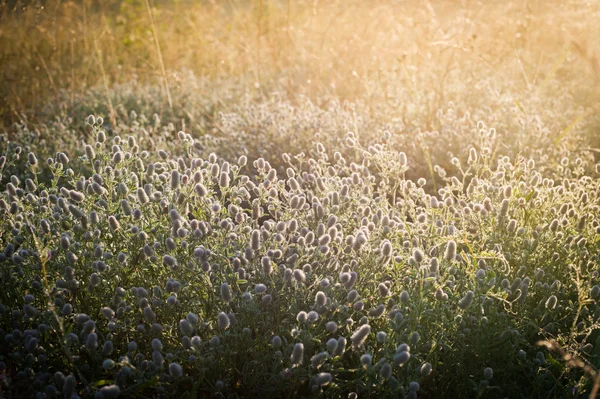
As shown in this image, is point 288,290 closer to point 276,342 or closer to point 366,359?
point 276,342

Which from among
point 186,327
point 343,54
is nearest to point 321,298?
point 186,327

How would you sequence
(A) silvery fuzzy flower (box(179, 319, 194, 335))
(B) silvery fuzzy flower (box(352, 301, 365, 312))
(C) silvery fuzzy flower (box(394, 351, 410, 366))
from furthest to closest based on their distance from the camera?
(B) silvery fuzzy flower (box(352, 301, 365, 312)) < (A) silvery fuzzy flower (box(179, 319, 194, 335)) < (C) silvery fuzzy flower (box(394, 351, 410, 366))

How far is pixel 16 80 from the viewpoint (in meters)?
6.30

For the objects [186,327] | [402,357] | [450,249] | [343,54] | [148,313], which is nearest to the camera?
[402,357]

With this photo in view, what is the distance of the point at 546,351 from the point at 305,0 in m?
8.40

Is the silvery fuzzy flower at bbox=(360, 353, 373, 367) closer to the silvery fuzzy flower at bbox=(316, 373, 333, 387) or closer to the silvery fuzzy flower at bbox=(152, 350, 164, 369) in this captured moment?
the silvery fuzzy flower at bbox=(316, 373, 333, 387)

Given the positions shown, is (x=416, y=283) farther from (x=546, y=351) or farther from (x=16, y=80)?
(x=16, y=80)

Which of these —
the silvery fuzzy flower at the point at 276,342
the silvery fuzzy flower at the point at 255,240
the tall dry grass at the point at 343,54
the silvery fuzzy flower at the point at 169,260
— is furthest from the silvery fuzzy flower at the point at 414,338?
the tall dry grass at the point at 343,54

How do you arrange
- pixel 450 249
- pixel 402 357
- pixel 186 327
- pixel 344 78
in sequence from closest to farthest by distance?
pixel 402 357
pixel 186 327
pixel 450 249
pixel 344 78

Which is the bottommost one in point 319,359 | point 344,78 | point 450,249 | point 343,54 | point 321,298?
point 319,359

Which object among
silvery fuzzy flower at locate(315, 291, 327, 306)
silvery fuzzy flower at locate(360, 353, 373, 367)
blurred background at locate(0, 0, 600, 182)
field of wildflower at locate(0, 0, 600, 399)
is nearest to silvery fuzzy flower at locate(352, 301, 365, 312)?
field of wildflower at locate(0, 0, 600, 399)

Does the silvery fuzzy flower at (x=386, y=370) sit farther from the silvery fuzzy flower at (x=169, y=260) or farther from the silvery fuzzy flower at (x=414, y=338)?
the silvery fuzzy flower at (x=169, y=260)

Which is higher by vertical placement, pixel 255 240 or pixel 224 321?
pixel 255 240

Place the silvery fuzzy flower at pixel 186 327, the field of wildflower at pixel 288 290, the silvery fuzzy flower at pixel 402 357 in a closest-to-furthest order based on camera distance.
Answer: the silvery fuzzy flower at pixel 402 357 < the silvery fuzzy flower at pixel 186 327 < the field of wildflower at pixel 288 290
